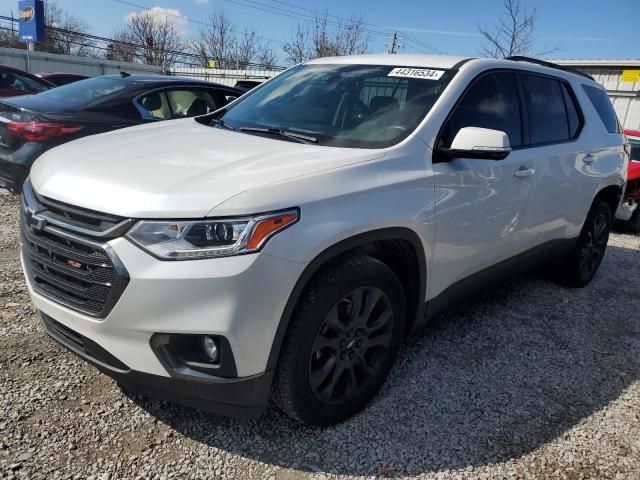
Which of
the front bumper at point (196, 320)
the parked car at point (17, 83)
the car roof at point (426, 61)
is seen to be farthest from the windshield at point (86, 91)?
the parked car at point (17, 83)

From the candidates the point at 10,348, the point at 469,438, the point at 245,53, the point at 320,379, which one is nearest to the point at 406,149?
the point at 320,379

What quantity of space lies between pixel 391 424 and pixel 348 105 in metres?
1.82

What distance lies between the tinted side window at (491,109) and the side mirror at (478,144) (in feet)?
0.43

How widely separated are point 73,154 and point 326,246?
4.54 ft

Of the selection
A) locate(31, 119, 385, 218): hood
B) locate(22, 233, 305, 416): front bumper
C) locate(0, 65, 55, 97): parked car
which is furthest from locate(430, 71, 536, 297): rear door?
locate(0, 65, 55, 97): parked car

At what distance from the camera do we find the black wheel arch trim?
2127 mm

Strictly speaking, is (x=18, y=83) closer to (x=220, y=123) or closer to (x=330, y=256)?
(x=220, y=123)

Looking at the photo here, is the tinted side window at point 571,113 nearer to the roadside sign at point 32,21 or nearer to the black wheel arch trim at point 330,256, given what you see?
the black wheel arch trim at point 330,256

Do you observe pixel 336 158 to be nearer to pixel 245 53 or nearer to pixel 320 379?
pixel 320 379

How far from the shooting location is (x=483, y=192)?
10.2ft

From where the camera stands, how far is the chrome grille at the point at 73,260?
6.65ft

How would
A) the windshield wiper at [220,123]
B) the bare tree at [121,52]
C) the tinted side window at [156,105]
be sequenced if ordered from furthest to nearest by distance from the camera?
the bare tree at [121,52]
the tinted side window at [156,105]
the windshield wiper at [220,123]

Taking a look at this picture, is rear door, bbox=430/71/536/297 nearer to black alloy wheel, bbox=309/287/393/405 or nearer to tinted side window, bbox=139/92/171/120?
black alloy wheel, bbox=309/287/393/405

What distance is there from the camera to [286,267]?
2055 millimetres
